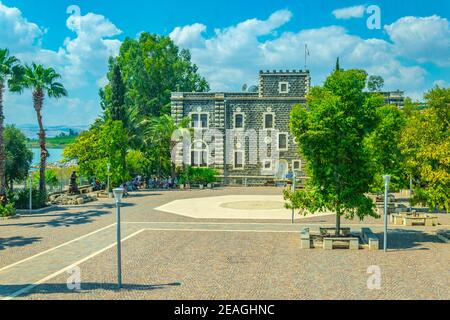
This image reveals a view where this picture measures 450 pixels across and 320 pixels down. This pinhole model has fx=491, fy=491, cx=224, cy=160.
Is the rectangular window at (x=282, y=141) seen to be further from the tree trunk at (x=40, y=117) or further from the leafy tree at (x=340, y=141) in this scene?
the leafy tree at (x=340, y=141)

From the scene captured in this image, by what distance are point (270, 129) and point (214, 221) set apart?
90.7 ft

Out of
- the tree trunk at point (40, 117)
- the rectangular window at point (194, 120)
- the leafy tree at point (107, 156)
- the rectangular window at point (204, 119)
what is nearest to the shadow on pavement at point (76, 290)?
the tree trunk at point (40, 117)

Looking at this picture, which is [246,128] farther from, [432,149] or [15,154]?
[432,149]

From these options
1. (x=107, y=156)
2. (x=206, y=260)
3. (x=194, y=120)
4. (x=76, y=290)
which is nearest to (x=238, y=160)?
(x=194, y=120)

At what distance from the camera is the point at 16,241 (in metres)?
20.8

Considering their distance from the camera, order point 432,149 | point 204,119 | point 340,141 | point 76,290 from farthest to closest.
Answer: point 204,119 → point 432,149 → point 340,141 → point 76,290

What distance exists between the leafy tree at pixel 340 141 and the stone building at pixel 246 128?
3227cm

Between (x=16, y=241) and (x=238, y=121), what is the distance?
34.7 m

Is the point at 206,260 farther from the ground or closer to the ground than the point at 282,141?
closer to the ground

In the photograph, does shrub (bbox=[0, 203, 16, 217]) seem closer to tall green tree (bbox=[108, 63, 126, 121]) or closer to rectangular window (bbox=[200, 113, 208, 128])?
tall green tree (bbox=[108, 63, 126, 121])

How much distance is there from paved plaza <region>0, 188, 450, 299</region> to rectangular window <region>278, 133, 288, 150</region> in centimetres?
2451

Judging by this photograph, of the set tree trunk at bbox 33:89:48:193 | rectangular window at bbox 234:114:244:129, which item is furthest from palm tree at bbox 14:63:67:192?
rectangular window at bbox 234:114:244:129
